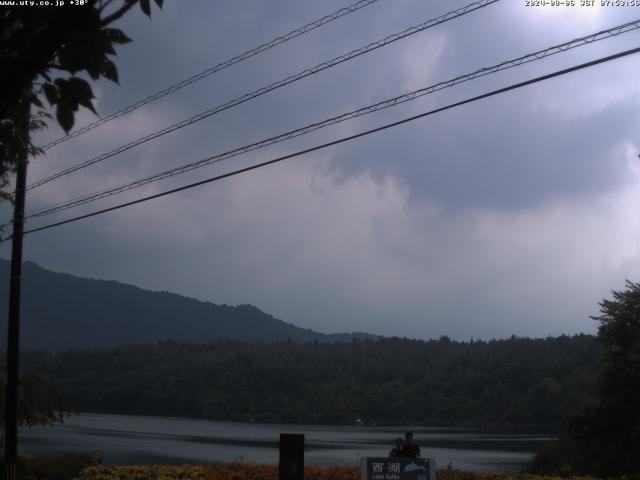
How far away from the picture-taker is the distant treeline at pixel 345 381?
70.8 metres

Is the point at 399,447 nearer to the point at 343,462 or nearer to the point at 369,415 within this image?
the point at 343,462

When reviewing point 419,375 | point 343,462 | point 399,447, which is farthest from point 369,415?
point 399,447

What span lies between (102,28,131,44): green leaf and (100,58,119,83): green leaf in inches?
4.2

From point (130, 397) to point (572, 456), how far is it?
66.8 metres

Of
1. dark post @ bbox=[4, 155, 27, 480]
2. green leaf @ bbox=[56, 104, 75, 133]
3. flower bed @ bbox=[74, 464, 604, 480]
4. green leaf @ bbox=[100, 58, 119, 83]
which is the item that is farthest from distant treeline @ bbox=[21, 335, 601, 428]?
green leaf @ bbox=[56, 104, 75, 133]

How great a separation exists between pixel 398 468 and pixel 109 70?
1116 cm

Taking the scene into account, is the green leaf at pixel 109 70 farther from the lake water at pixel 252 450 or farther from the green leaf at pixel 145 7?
the lake water at pixel 252 450

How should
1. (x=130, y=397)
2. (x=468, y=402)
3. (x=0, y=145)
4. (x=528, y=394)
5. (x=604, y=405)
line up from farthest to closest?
(x=130, y=397) < (x=468, y=402) < (x=528, y=394) < (x=604, y=405) < (x=0, y=145)

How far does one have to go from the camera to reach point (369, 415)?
84438mm

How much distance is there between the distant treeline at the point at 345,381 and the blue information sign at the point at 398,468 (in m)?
50.5

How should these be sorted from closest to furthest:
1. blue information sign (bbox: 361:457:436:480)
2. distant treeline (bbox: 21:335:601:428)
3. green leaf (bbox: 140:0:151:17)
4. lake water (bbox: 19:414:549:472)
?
green leaf (bbox: 140:0:151:17) → blue information sign (bbox: 361:457:436:480) → lake water (bbox: 19:414:549:472) → distant treeline (bbox: 21:335:601:428)

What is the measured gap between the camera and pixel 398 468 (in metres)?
14.3

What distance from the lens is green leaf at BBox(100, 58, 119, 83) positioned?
14.3 feet

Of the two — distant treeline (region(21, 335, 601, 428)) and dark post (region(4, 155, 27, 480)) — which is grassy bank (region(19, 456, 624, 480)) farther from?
distant treeline (region(21, 335, 601, 428))
